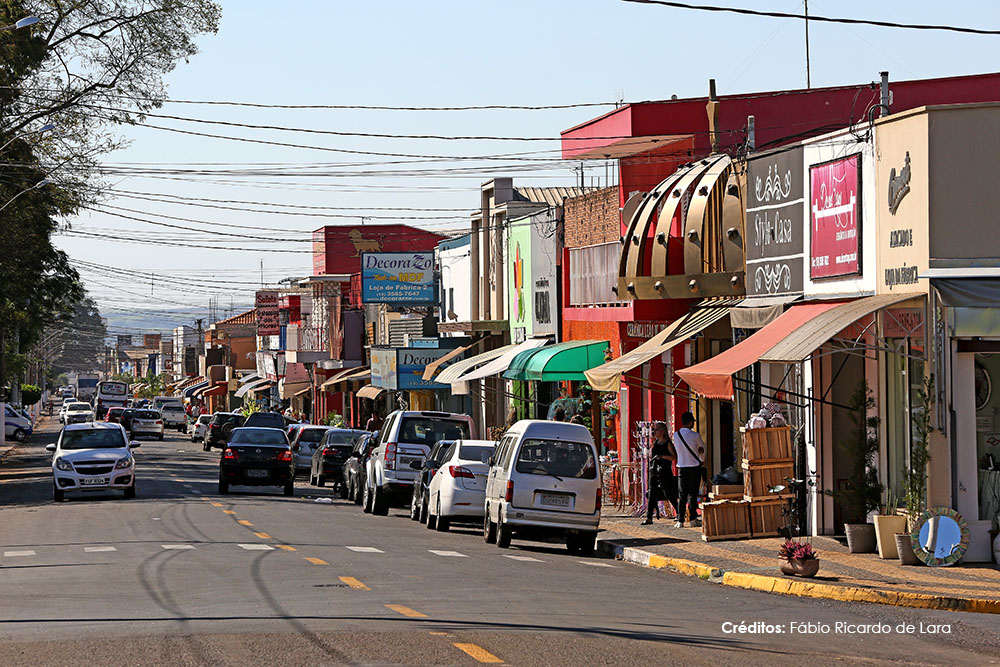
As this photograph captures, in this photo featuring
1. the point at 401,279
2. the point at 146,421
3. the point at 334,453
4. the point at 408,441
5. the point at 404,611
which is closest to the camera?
the point at 404,611

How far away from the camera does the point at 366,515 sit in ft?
101

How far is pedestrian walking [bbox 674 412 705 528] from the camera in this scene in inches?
977

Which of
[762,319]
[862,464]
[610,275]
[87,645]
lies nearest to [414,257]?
[610,275]

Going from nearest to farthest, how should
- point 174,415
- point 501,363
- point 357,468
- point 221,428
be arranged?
point 357,468 < point 501,363 < point 221,428 < point 174,415

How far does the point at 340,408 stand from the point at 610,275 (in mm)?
51680

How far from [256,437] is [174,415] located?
6762 cm

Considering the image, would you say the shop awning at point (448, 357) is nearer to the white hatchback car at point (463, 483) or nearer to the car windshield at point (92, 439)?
the car windshield at point (92, 439)

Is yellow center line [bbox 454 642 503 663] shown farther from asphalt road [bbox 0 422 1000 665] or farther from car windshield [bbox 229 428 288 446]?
car windshield [bbox 229 428 288 446]

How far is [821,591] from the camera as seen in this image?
54.2ft

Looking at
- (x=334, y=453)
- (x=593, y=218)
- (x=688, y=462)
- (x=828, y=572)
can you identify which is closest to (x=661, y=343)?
(x=688, y=462)

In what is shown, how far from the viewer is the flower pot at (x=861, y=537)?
20.0m

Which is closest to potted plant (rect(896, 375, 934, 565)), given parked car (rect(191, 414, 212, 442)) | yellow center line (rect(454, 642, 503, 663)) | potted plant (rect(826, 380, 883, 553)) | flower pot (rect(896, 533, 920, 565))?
flower pot (rect(896, 533, 920, 565))

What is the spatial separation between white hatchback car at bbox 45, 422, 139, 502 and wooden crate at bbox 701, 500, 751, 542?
16481 mm

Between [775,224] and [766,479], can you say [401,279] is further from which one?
[766,479]
